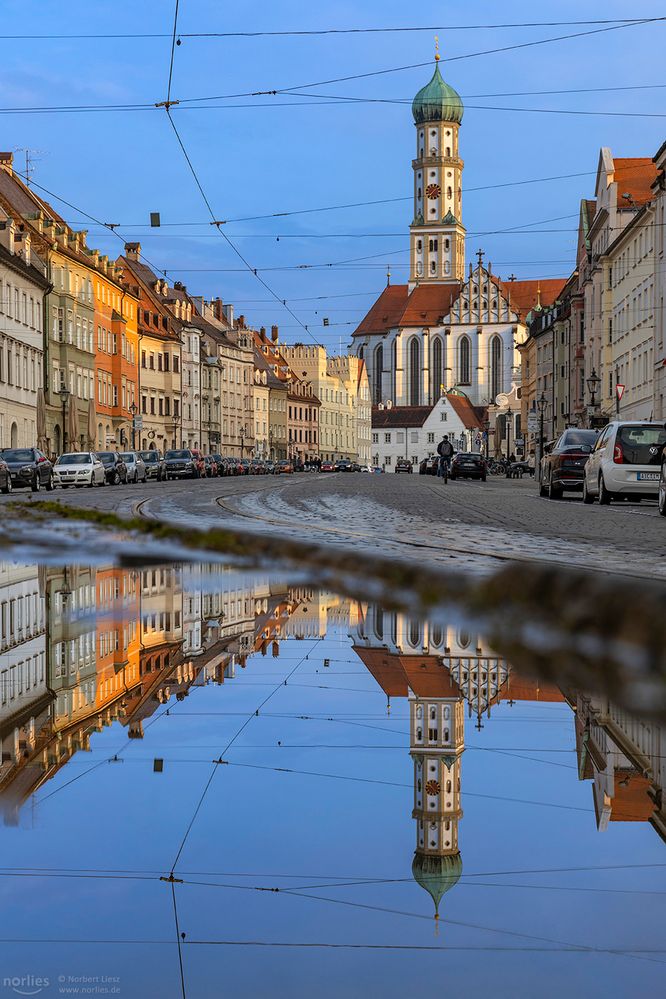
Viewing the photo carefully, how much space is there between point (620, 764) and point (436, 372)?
179841 millimetres

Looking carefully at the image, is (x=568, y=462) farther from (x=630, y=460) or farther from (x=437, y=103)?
(x=437, y=103)

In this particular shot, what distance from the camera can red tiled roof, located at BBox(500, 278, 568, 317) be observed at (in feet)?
619

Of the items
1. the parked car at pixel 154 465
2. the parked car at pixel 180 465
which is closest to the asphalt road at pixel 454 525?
the parked car at pixel 154 465

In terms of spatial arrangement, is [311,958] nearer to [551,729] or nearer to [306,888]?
[306,888]

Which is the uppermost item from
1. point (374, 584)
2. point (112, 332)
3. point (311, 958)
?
point (112, 332)

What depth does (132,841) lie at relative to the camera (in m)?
3.96

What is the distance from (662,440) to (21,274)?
153 feet

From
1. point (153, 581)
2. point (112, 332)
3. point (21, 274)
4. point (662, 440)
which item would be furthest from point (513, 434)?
point (153, 581)

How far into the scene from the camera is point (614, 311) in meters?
82.4

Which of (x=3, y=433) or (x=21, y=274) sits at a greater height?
(x=21, y=274)

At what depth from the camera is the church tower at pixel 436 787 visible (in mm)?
3816

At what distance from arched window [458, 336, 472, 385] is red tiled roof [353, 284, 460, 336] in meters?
4.56

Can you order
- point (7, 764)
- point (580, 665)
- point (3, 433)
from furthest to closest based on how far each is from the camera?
point (3, 433)
point (7, 764)
point (580, 665)

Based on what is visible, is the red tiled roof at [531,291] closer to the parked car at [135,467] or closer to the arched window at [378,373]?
the arched window at [378,373]
